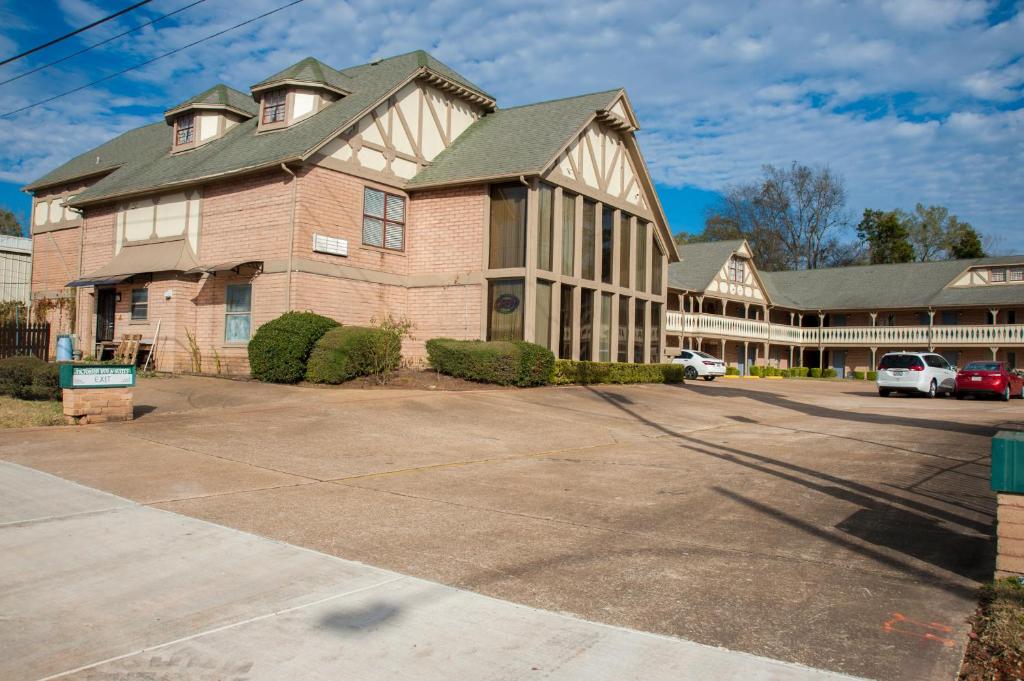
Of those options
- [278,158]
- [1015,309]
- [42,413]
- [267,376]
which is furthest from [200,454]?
[1015,309]

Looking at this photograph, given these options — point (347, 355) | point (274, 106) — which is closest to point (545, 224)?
point (347, 355)

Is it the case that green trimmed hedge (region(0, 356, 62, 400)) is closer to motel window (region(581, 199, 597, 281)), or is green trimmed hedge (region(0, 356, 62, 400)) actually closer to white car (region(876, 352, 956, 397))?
motel window (region(581, 199, 597, 281))

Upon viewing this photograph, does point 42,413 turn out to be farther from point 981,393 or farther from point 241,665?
point 981,393

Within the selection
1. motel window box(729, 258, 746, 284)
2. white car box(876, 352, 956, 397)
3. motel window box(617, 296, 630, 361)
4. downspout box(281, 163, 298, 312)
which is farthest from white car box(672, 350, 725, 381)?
downspout box(281, 163, 298, 312)

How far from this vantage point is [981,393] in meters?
27.5

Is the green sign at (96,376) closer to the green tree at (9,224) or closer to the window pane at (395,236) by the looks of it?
the window pane at (395,236)

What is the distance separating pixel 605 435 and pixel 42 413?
378 inches

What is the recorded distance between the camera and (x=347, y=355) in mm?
17984

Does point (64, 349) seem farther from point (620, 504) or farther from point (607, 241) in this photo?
point (620, 504)

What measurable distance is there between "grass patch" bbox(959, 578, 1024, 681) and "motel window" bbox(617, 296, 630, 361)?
21.4 metres

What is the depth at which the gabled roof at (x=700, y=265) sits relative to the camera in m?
43.4

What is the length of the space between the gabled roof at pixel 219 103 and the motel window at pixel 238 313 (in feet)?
25.7

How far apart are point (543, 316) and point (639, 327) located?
21.4ft

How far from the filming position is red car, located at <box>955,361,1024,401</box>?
89.0 ft
